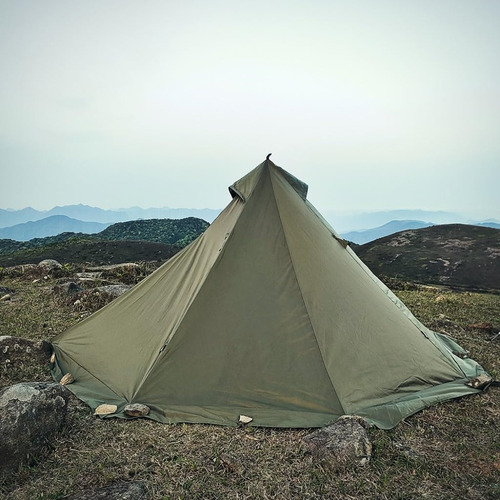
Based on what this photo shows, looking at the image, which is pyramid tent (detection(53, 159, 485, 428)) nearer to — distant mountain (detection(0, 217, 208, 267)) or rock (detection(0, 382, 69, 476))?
rock (detection(0, 382, 69, 476))

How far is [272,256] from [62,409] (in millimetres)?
3692

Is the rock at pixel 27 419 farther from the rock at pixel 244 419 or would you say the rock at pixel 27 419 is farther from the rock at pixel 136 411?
the rock at pixel 244 419

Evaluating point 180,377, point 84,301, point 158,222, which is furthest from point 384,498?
point 158,222

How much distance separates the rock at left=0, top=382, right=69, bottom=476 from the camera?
4.05 meters

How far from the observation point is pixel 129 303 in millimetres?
7496

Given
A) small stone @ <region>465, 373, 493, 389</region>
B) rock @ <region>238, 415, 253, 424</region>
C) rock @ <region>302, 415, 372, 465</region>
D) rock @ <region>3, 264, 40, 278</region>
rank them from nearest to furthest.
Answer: rock @ <region>302, 415, 372, 465</region>, rock @ <region>238, 415, 253, 424</region>, small stone @ <region>465, 373, 493, 389</region>, rock @ <region>3, 264, 40, 278</region>

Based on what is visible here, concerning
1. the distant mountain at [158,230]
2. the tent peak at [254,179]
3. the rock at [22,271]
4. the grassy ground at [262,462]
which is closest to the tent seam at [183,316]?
the grassy ground at [262,462]

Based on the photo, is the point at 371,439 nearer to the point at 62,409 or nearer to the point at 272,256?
the point at 272,256

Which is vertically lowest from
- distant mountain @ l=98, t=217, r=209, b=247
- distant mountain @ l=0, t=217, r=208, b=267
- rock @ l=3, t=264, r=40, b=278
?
distant mountain @ l=0, t=217, r=208, b=267

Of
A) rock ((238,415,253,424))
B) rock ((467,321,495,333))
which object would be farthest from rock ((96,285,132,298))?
rock ((467,321,495,333))

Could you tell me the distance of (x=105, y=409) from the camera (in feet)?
17.5

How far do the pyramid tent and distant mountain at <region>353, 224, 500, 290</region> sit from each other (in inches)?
1452

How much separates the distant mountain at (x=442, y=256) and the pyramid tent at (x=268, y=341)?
1452 inches

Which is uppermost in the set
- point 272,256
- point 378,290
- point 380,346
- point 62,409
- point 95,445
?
point 272,256
